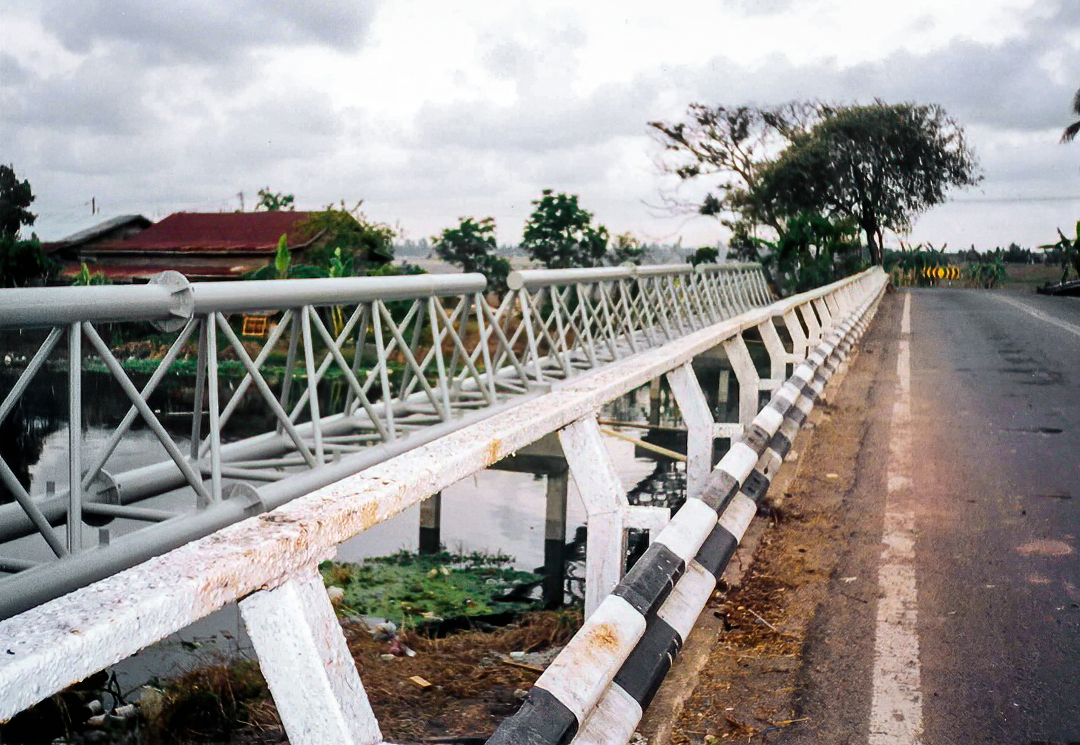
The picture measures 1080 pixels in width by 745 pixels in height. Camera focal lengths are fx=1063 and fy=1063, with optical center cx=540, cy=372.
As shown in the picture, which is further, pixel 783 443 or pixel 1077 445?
pixel 1077 445

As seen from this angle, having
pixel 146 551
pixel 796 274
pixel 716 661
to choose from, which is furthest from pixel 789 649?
pixel 796 274

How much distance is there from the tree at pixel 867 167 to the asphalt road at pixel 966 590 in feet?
143

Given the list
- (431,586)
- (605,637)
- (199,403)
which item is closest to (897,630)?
(605,637)

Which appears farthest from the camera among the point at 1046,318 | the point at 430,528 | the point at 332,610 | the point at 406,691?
the point at 1046,318

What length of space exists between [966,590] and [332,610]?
368 centimetres

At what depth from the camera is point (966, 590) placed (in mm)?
4766

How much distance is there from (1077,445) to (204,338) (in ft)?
22.6

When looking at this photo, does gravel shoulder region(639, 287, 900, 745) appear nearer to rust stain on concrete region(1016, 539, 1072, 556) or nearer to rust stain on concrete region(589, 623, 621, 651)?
rust stain on concrete region(589, 623, 621, 651)

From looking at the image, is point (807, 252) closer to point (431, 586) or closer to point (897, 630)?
point (431, 586)

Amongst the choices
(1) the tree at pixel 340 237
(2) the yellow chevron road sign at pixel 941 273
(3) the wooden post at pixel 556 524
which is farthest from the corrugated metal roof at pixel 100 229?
(3) the wooden post at pixel 556 524

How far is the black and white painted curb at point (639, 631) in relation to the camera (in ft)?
7.65

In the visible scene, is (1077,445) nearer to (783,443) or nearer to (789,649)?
(783,443)

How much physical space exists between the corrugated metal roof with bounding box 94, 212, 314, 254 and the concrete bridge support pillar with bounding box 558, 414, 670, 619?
50901 mm

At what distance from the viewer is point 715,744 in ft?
10.5
